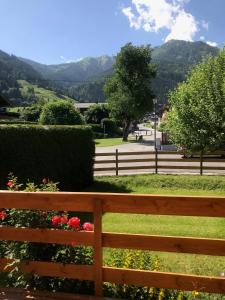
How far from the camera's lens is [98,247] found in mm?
4566

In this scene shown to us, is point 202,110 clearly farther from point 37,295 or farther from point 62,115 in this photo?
point 62,115

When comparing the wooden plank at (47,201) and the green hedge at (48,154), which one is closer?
the wooden plank at (47,201)

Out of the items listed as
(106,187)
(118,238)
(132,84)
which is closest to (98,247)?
(118,238)

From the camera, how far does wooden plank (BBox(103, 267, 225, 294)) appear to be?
4.33 metres

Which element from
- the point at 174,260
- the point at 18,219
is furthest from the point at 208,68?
the point at 18,219

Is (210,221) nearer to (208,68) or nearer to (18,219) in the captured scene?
(208,68)

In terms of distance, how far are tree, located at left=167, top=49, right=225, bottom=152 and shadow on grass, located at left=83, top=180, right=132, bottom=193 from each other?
3.67 metres

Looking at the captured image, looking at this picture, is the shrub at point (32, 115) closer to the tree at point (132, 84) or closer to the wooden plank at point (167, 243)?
the tree at point (132, 84)

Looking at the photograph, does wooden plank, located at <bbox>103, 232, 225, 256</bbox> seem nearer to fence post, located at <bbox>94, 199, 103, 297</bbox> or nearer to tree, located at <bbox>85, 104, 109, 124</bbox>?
fence post, located at <bbox>94, 199, 103, 297</bbox>

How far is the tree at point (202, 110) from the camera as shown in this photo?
1608 cm

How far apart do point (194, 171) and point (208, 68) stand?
770 centimetres

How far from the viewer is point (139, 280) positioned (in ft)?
A: 14.9

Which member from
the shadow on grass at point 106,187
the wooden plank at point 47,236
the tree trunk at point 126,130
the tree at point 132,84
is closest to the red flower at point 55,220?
the wooden plank at point 47,236

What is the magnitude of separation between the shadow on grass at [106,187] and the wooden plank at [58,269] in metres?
15.4
